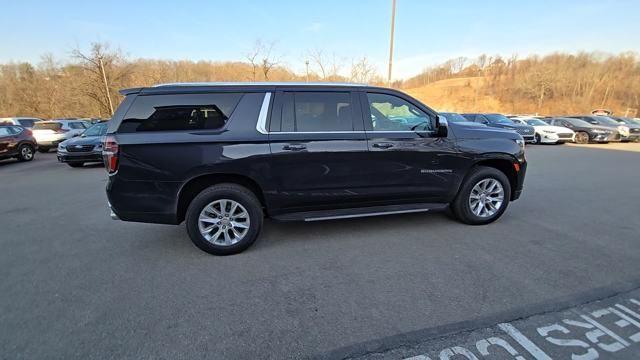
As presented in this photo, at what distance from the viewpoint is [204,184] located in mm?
3795

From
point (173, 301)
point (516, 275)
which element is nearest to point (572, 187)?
point (516, 275)

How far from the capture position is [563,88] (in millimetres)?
56844

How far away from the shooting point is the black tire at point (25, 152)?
1263 centimetres

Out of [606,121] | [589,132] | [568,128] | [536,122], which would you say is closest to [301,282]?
[568,128]

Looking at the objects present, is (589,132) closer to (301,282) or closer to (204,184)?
(301,282)

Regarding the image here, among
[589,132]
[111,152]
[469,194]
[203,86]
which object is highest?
[203,86]

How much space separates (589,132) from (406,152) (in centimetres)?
2006

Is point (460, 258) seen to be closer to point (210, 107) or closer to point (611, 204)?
point (210, 107)

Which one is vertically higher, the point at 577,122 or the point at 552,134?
the point at 577,122

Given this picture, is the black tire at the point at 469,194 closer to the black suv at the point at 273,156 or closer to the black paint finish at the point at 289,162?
the black suv at the point at 273,156

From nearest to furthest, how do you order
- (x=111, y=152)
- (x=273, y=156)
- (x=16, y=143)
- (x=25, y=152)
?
1. (x=111, y=152)
2. (x=273, y=156)
3. (x=16, y=143)
4. (x=25, y=152)

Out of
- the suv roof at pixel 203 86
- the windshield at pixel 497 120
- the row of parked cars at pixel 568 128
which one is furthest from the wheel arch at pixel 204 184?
the windshield at pixel 497 120

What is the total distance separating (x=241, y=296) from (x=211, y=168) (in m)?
1.46

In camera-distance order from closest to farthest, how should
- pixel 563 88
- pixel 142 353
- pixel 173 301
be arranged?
pixel 142 353 < pixel 173 301 < pixel 563 88
